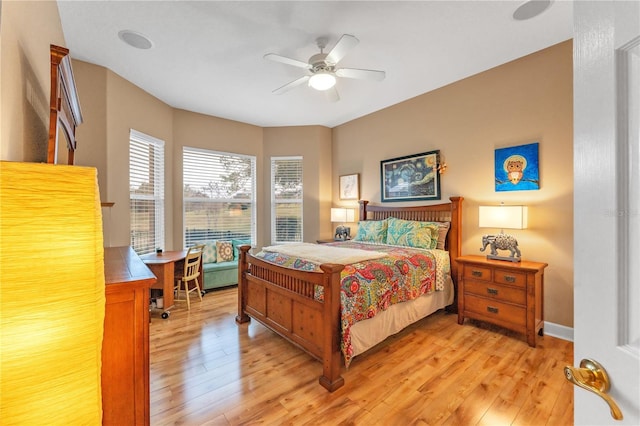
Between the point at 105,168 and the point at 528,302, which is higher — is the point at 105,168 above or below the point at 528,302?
above

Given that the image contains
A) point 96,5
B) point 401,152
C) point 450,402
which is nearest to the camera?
point 450,402

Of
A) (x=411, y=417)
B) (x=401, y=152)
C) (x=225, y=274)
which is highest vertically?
(x=401, y=152)

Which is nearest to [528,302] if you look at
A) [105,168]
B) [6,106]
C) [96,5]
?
[6,106]

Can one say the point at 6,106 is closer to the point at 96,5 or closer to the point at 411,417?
the point at 96,5

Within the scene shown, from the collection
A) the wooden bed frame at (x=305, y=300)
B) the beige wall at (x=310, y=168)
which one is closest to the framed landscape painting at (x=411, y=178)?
the wooden bed frame at (x=305, y=300)

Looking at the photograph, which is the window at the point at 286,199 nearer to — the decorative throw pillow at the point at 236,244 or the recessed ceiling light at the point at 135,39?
the decorative throw pillow at the point at 236,244

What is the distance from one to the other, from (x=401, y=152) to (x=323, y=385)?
3.43m

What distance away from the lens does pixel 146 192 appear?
4.08 metres

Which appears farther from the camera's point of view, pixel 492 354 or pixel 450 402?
pixel 492 354

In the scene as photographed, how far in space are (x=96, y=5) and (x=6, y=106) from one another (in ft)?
6.47

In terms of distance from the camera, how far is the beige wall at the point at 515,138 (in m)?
2.80

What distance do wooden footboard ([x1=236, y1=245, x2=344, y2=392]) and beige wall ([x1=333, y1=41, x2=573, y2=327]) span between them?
7.60 ft

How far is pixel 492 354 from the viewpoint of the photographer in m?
2.54

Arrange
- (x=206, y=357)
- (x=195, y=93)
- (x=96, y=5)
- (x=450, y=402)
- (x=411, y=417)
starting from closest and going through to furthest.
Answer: (x=411, y=417) → (x=450, y=402) → (x=96, y=5) → (x=206, y=357) → (x=195, y=93)
